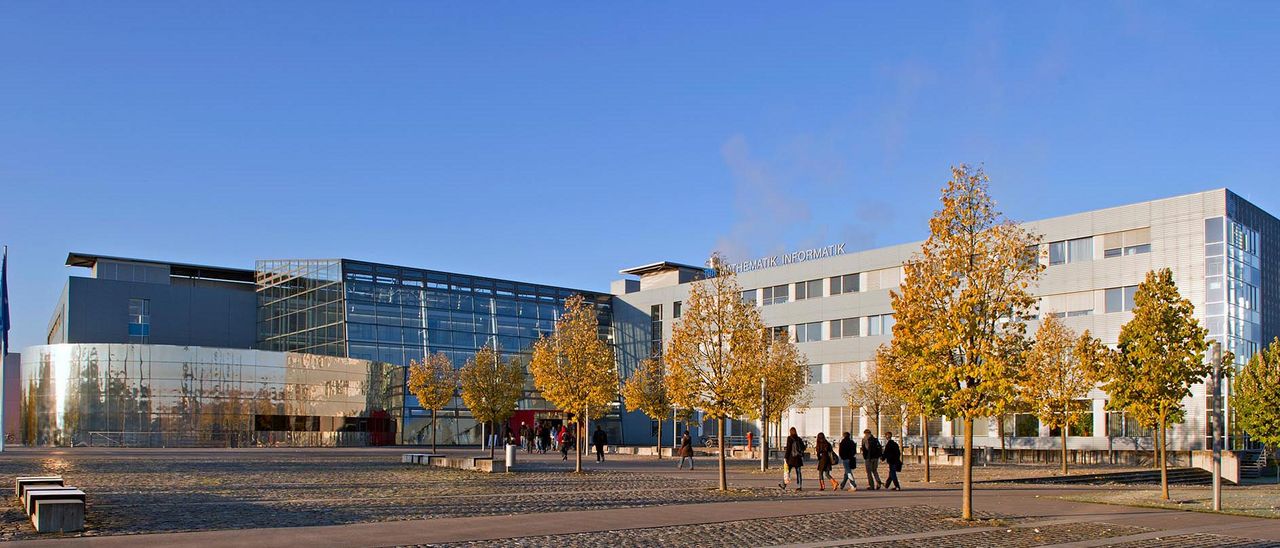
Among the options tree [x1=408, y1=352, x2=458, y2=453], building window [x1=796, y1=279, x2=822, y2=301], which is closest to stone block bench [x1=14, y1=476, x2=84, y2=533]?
tree [x1=408, y1=352, x2=458, y2=453]

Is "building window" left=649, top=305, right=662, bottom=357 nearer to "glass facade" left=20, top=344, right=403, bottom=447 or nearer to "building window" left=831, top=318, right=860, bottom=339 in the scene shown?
"building window" left=831, top=318, right=860, bottom=339

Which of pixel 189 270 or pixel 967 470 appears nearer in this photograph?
pixel 967 470

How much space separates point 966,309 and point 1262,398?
134ft

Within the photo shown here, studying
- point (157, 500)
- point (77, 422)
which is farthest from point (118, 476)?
point (77, 422)

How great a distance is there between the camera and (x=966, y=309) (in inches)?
839

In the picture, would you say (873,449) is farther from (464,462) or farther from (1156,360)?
(464,462)

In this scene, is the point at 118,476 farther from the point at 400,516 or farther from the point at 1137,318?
the point at 1137,318

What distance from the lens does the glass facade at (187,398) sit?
71.2m

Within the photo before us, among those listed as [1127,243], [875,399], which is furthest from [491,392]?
[1127,243]

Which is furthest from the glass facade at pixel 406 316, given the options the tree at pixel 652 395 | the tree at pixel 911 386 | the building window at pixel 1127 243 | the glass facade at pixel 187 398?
the building window at pixel 1127 243

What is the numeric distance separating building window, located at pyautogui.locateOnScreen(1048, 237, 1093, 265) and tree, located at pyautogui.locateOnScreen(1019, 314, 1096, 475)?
15651 millimetres

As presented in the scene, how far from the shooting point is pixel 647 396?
5762 centimetres

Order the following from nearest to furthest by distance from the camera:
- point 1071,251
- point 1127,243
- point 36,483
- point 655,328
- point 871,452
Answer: point 36,483, point 871,452, point 1127,243, point 1071,251, point 655,328

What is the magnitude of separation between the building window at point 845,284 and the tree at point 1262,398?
2526cm
